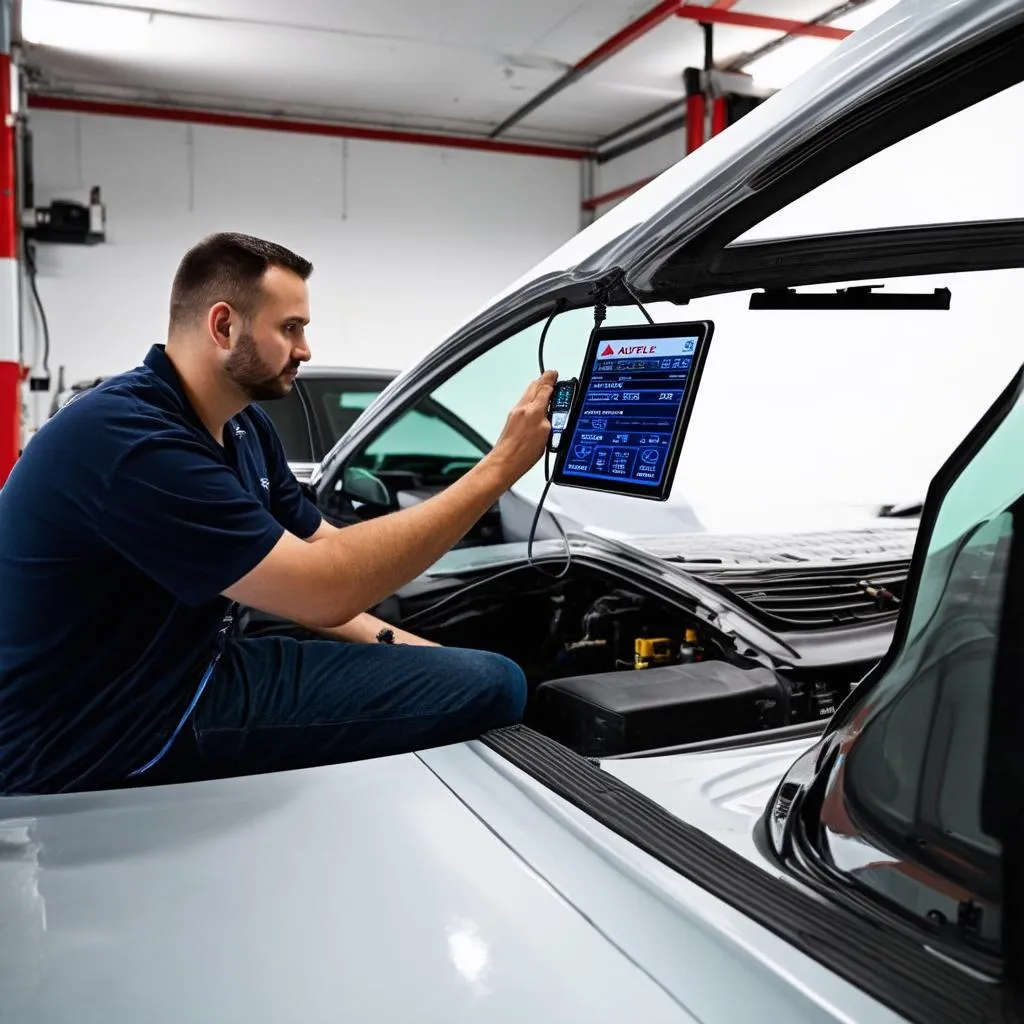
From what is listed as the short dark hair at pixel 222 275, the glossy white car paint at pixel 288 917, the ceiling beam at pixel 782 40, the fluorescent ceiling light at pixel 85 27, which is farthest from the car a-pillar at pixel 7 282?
the glossy white car paint at pixel 288 917

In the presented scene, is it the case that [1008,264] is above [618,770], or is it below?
above

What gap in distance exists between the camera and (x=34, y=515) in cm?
142

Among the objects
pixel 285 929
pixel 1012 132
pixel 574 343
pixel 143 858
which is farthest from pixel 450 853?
pixel 1012 132

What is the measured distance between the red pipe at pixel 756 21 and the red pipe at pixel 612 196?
2.88 m

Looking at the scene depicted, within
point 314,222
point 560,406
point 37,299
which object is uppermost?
point 314,222

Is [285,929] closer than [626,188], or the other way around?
[285,929]

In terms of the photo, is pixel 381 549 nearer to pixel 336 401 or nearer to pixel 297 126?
pixel 336 401

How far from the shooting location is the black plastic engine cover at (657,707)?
1.56 meters

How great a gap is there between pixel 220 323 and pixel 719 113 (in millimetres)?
7314

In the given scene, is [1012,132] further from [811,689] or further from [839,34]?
[839,34]

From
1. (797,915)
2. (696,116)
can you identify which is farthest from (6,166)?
(797,915)

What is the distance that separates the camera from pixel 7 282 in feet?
21.9

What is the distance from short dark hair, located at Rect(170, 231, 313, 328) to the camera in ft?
5.35

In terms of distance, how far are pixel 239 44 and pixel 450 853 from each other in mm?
8028
